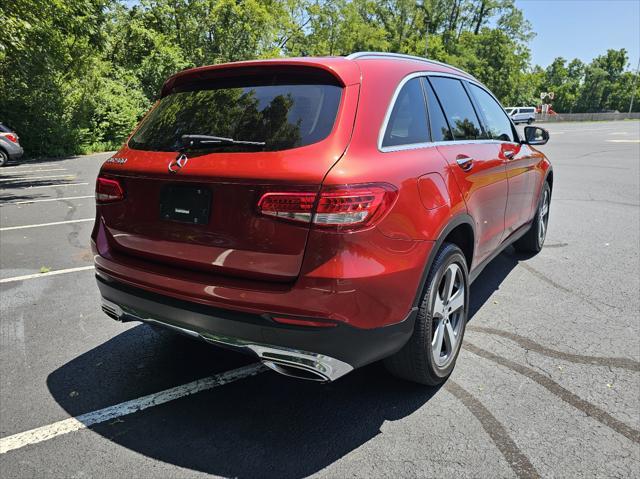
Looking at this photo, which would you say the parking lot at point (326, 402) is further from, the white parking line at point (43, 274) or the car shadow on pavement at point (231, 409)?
the white parking line at point (43, 274)

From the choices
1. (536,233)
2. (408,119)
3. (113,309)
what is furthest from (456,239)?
(536,233)

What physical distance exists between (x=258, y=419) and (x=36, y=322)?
7.61 ft

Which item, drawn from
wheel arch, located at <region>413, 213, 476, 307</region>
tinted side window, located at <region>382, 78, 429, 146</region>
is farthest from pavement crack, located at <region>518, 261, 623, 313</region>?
tinted side window, located at <region>382, 78, 429, 146</region>

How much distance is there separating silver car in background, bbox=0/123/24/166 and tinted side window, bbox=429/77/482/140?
1787 centimetres

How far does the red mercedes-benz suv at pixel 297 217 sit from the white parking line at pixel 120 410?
513 mm

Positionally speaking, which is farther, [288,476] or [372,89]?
[372,89]

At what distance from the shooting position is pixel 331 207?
211cm

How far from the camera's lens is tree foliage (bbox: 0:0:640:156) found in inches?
493

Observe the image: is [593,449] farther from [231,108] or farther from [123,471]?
[231,108]

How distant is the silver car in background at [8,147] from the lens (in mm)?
16875

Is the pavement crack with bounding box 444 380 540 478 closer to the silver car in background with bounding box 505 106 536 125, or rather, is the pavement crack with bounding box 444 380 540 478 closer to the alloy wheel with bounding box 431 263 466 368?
the alloy wheel with bounding box 431 263 466 368

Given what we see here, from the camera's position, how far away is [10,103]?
19.5 meters

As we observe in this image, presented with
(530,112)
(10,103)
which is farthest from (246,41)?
(530,112)

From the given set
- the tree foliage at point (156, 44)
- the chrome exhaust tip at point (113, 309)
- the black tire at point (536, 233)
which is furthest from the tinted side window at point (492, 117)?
the tree foliage at point (156, 44)
